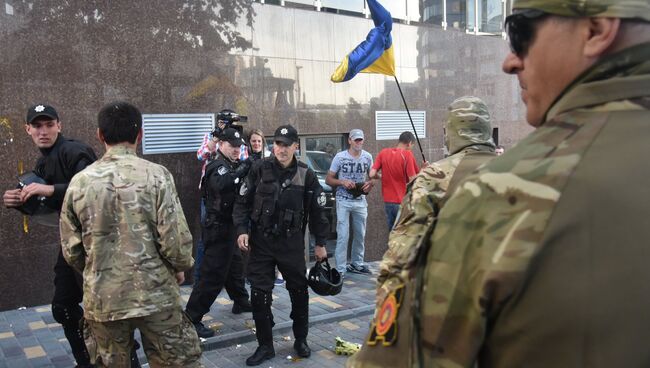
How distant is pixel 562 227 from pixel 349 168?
695 cm

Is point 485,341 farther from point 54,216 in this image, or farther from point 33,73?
point 33,73

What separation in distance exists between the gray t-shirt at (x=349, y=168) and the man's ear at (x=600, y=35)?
683 centimetres

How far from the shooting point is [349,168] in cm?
786

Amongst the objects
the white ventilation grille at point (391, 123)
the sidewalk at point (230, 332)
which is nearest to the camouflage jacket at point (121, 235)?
the sidewalk at point (230, 332)

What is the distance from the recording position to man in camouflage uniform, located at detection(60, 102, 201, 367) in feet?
9.99

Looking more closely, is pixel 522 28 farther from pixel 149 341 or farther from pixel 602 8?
pixel 149 341

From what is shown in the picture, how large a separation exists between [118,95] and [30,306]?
2774 mm

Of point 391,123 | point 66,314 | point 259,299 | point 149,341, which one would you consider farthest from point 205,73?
point 149,341

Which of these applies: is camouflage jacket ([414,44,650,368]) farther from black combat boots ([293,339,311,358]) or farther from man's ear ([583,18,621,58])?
black combat boots ([293,339,311,358])

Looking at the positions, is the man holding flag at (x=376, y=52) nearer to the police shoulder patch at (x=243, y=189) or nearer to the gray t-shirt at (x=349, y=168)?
the gray t-shirt at (x=349, y=168)

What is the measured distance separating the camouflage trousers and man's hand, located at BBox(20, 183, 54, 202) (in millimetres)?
1108

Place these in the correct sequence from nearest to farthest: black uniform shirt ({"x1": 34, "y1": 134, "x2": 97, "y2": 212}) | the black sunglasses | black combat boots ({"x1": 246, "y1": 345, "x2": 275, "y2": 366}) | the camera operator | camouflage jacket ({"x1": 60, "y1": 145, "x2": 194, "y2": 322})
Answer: the black sunglasses
camouflage jacket ({"x1": 60, "y1": 145, "x2": 194, "y2": 322})
black uniform shirt ({"x1": 34, "y1": 134, "x2": 97, "y2": 212})
black combat boots ({"x1": 246, "y1": 345, "x2": 275, "y2": 366})
the camera operator

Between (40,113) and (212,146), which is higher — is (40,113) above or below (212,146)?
above

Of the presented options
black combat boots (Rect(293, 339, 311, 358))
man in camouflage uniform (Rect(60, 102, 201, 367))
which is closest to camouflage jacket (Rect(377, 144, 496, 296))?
man in camouflage uniform (Rect(60, 102, 201, 367))
